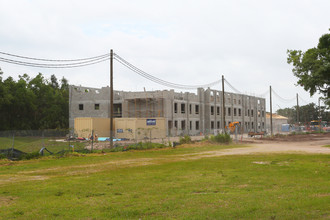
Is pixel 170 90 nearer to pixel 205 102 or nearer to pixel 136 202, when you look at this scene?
pixel 205 102

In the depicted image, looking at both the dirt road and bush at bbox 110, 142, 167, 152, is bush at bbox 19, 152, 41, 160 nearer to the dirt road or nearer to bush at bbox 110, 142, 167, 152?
bush at bbox 110, 142, 167, 152

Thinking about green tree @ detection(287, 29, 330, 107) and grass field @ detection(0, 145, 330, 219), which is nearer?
grass field @ detection(0, 145, 330, 219)

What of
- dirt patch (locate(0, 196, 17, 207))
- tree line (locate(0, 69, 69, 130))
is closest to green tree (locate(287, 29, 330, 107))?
dirt patch (locate(0, 196, 17, 207))

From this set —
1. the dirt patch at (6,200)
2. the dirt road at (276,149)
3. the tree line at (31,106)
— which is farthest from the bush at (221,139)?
the tree line at (31,106)

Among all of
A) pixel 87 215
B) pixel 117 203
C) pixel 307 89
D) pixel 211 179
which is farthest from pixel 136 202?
pixel 307 89

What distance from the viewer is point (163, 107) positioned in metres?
54.7

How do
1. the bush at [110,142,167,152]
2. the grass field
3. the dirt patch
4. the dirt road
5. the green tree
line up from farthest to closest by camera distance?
1. the green tree
2. the bush at [110,142,167,152]
3. the dirt road
4. the dirt patch
5. the grass field

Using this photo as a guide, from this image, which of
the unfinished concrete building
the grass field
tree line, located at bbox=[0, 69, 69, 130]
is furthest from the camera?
tree line, located at bbox=[0, 69, 69, 130]

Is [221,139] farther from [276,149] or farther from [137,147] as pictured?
[137,147]

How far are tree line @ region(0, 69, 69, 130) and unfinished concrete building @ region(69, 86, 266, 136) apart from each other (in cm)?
984

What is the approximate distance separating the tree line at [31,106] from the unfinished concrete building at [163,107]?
9.84 meters

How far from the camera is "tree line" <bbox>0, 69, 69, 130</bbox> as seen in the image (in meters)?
63.1

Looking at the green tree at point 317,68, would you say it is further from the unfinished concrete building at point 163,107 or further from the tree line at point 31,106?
the tree line at point 31,106

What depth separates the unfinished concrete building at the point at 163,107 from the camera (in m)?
55.3
